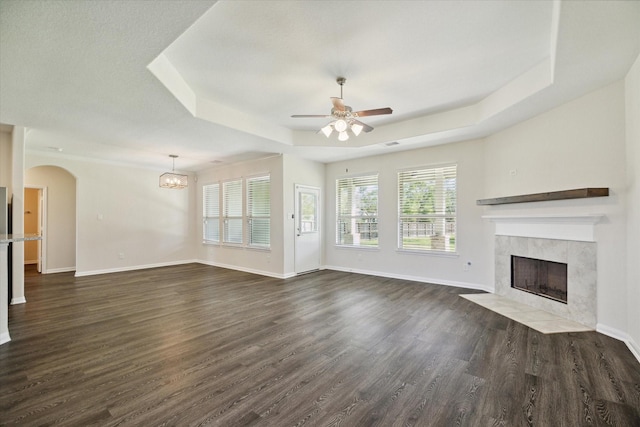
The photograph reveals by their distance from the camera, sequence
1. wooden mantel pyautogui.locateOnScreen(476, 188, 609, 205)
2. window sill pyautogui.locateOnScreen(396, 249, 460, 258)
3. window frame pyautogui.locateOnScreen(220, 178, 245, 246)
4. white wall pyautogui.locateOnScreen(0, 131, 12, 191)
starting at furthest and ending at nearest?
1. window frame pyautogui.locateOnScreen(220, 178, 245, 246)
2. window sill pyautogui.locateOnScreen(396, 249, 460, 258)
3. white wall pyautogui.locateOnScreen(0, 131, 12, 191)
4. wooden mantel pyautogui.locateOnScreen(476, 188, 609, 205)

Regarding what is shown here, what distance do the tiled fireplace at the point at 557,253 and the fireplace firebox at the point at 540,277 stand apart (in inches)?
2.6

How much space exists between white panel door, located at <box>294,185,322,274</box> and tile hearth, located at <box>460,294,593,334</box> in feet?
11.2

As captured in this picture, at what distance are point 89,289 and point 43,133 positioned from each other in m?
2.86

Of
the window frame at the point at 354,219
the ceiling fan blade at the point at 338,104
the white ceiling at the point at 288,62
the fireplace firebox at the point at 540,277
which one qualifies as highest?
the white ceiling at the point at 288,62

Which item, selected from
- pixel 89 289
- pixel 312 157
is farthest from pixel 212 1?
pixel 89 289

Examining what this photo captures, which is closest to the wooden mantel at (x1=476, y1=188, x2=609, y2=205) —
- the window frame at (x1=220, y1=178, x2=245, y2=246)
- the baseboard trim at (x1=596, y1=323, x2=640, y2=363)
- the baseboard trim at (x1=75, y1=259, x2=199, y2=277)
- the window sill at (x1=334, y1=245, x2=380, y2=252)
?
the baseboard trim at (x1=596, y1=323, x2=640, y2=363)

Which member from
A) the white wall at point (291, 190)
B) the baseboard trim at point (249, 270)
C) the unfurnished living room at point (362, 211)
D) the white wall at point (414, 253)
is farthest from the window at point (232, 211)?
the white wall at point (414, 253)

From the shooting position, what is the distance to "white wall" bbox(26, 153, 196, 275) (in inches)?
257

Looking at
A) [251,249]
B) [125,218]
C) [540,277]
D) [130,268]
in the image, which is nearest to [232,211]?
[251,249]

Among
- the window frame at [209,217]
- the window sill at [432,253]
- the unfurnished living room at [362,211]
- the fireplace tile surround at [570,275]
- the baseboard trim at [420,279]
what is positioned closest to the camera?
the unfurnished living room at [362,211]

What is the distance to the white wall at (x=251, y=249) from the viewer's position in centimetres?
625

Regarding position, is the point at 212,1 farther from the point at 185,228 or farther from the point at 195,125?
the point at 185,228

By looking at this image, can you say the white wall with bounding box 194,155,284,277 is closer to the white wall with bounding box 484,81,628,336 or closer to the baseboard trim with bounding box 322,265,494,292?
the baseboard trim with bounding box 322,265,494,292

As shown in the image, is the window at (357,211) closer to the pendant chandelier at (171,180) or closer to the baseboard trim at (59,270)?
the pendant chandelier at (171,180)
